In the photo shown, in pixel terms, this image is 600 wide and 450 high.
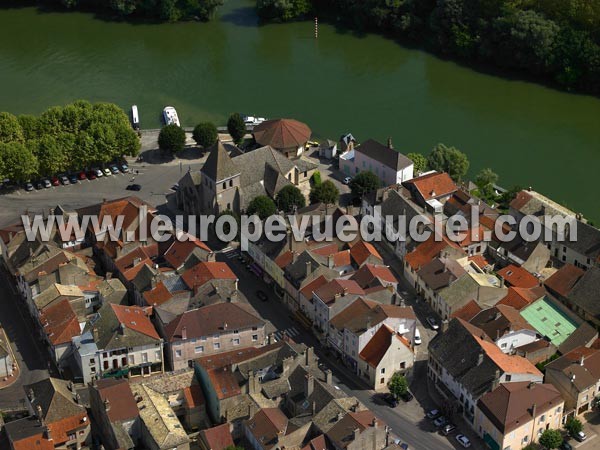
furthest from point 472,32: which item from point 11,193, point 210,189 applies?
point 11,193

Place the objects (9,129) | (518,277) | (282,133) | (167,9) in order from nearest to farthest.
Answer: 1. (518,277)
2. (9,129)
3. (282,133)
4. (167,9)

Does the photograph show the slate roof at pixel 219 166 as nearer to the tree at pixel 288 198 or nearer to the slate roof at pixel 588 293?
the tree at pixel 288 198

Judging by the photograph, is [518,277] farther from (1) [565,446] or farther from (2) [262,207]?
(2) [262,207]

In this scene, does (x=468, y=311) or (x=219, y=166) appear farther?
(x=219, y=166)

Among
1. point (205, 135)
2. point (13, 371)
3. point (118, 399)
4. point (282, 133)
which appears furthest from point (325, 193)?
point (118, 399)

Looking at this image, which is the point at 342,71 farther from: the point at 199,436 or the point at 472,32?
the point at 199,436

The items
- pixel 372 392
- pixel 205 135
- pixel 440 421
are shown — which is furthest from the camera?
pixel 205 135

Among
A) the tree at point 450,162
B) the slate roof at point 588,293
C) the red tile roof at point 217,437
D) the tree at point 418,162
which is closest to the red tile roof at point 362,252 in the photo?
the slate roof at point 588,293
